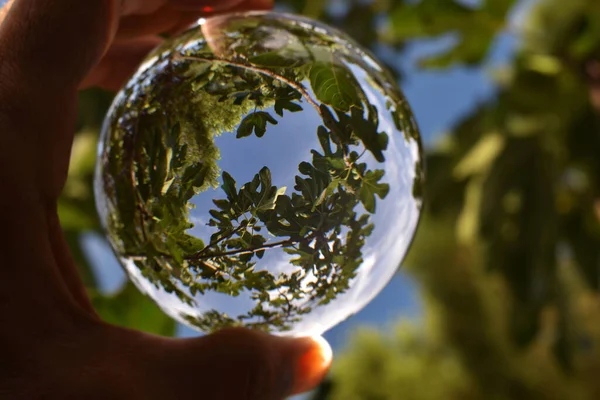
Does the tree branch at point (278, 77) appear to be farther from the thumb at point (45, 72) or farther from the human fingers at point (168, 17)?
the human fingers at point (168, 17)

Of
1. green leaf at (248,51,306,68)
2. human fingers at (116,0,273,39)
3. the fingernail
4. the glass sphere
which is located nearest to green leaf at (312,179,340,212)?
the glass sphere

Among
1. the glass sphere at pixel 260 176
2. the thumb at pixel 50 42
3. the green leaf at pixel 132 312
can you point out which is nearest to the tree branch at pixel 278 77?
the glass sphere at pixel 260 176

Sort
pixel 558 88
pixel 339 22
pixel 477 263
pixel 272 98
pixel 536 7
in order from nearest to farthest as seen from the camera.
→ pixel 272 98, pixel 558 88, pixel 536 7, pixel 339 22, pixel 477 263

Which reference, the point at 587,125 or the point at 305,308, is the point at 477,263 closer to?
the point at 587,125

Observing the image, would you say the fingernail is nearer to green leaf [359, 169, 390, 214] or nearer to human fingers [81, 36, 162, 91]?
green leaf [359, 169, 390, 214]

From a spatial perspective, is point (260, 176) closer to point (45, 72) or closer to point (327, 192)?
point (327, 192)

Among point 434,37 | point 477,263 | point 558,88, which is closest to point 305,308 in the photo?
point 558,88

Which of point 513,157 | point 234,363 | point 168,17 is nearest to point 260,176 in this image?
point 234,363
